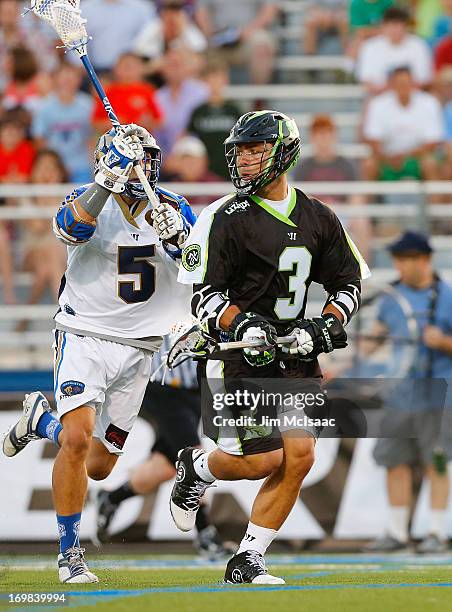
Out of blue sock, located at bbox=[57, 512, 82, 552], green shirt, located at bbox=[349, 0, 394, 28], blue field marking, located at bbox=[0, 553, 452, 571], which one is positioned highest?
green shirt, located at bbox=[349, 0, 394, 28]

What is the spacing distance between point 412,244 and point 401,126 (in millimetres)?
2994

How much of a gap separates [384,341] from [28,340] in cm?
301

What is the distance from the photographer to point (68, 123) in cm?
1328

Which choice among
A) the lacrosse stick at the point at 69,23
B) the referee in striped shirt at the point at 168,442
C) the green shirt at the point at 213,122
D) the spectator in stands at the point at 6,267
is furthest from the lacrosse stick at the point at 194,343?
the green shirt at the point at 213,122

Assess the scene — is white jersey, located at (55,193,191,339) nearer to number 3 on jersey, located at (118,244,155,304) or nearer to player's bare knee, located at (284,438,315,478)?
Result: number 3 on jersey, located at (118,244,155,304)

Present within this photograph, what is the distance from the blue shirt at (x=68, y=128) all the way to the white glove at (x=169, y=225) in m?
5.75

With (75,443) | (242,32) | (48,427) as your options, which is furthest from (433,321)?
(242,32)

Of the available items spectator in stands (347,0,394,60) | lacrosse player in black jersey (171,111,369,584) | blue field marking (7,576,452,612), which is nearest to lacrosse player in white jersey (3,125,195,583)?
lacrosse player in black jersey (171,111,369,584)

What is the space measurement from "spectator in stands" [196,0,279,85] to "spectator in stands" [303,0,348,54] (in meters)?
0.40

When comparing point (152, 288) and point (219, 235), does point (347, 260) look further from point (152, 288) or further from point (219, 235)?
point (152, 288)

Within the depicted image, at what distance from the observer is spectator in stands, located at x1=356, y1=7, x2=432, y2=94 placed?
45.3 ft

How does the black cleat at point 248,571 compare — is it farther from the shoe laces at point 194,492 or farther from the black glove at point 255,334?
the black glove at point 255,334

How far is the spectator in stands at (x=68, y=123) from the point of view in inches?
516

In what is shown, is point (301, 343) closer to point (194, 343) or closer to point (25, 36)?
point (194, 343)
